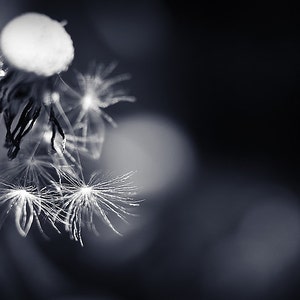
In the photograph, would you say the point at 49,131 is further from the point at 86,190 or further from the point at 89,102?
the point at 89,102

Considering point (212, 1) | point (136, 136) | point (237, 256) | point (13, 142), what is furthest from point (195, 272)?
point (13, 142)

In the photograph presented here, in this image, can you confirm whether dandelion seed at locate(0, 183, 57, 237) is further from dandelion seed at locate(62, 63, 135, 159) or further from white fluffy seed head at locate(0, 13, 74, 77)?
white fluffy seed head at locate(0, 13, 74, 77)

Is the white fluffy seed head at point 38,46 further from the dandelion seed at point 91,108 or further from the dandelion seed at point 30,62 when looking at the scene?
the dandelion seed at point 91,108

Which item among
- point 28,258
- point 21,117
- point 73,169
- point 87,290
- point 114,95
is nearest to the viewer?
point 21,117

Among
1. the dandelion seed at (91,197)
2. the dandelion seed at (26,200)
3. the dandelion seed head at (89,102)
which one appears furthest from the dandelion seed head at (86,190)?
the dandelion seed head at (89,102)

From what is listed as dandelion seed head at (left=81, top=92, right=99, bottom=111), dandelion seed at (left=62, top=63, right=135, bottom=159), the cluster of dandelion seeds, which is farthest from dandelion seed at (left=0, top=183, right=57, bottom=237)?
dandelion seed head at (left=81, top=92, right=99, bottom=111)

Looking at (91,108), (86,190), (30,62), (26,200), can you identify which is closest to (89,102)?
(91,108)

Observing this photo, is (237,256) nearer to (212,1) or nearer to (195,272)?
(195,272)
